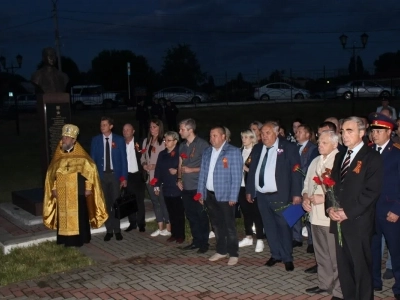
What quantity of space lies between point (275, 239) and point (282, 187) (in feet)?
2.54

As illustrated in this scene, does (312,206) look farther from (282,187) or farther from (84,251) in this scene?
(84,251)

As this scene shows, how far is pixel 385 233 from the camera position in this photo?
Answer: 5906mm

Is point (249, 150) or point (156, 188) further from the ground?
point (249, 150)

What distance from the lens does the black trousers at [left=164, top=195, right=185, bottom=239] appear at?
27.4 feet

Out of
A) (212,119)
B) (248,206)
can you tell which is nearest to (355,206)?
(248,206)

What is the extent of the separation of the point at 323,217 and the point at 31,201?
610cm

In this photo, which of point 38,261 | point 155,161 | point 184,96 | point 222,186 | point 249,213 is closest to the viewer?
point 222,186

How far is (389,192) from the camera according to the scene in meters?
5.75

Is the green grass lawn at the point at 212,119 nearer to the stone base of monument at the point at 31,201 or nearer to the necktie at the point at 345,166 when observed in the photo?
the stone base of monument at the point at 31,201

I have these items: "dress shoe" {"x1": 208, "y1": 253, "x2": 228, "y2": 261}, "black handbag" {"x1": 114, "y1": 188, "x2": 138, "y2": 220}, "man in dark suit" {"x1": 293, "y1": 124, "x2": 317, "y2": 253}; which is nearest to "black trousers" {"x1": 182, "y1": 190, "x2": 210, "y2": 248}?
"dress shoe" {"x1": 208, "y1": 253, "x2": 228, "y2": 261}

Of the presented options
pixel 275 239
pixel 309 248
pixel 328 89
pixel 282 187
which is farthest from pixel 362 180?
pixel 328 89

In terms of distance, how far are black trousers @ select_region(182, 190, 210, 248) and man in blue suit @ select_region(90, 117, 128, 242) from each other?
1251 mm

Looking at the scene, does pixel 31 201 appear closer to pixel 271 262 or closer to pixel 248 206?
pixel 248 206

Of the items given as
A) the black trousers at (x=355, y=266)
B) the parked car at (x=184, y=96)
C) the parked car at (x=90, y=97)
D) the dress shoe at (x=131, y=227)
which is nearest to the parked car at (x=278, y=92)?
the parked car at (x=184, y=96)
